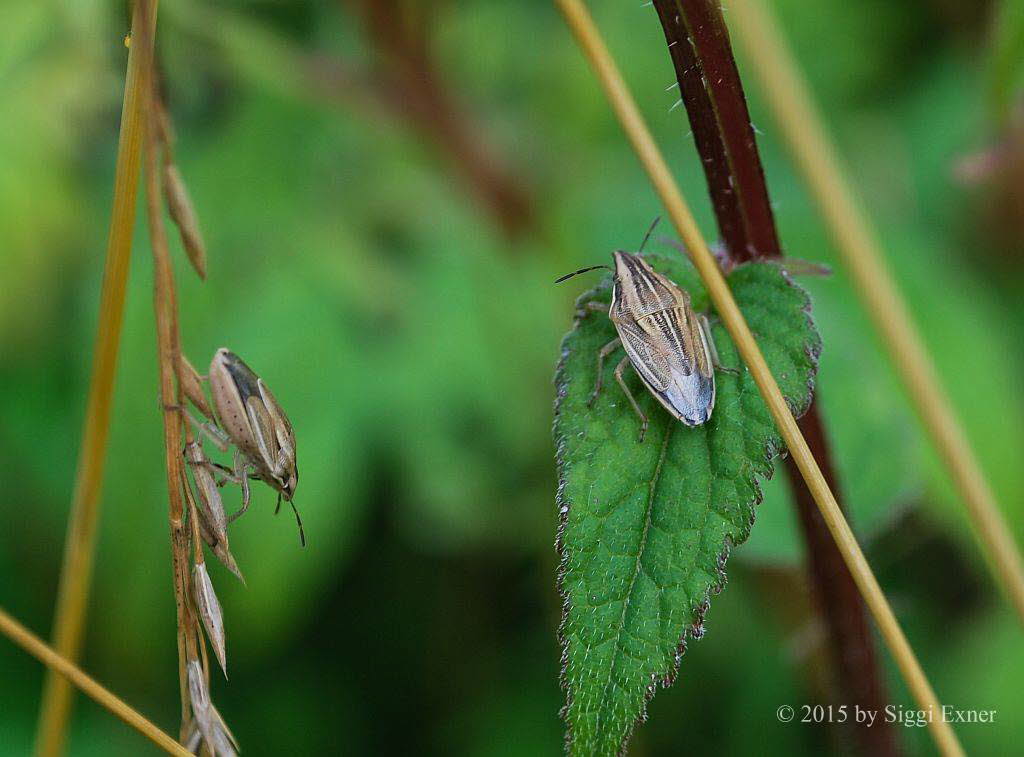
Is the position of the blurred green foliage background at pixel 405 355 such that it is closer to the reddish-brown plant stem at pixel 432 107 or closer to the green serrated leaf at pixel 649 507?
the reddish-brown plant stem at pixel 432 107

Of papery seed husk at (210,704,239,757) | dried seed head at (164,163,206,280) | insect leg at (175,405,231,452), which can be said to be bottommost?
papery seed husk at (210,704,239,757)

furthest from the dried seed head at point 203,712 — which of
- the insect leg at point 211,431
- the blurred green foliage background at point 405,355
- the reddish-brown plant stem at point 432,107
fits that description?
the reddish-brown plant stem at point 432,107

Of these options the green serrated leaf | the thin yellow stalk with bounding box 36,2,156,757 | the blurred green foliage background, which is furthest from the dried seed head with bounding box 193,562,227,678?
the blurred green foliage background

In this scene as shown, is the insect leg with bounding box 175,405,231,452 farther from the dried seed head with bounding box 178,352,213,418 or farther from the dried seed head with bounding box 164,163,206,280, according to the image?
the dried seed head with bounding box 164,163,206,280

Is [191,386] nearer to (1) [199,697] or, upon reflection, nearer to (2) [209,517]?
(2) [209,517]

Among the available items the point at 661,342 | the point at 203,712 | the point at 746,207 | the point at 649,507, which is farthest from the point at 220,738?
the point at 746,207

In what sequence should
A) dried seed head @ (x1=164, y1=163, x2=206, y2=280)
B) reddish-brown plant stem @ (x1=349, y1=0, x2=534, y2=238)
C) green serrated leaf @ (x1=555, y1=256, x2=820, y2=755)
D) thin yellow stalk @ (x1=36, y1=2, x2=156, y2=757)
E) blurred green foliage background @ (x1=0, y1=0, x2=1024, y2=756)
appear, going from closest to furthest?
1. green serrated leaf @ (x1=555, y1=256, x2=820, y2=755)
2. thin yellow stalk @ (x1=36, y1=2, x2=156, y2=757)
3. dried seed head @ (x1=164, y1=163, x2=206, y2=280)
4. blurred green foliage background @ (x1=0, y1=0, x2=1024, y2=756)
5. reddish-brown plant stem @ (x1=349, y1=0, x2=534, y2=238)
